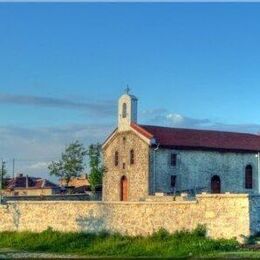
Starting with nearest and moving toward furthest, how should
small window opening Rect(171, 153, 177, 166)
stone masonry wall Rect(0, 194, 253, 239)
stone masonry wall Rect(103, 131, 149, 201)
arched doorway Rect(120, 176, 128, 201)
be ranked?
stone masonry wall Rect(0, 194, 253, 239), stone masonry wall Rect(103, 131, 149, 201), small window opening Rect(171, 153, 177, 166), arched doorway Rect(120, 176, 128, 201)

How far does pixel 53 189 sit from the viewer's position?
75.8 meters

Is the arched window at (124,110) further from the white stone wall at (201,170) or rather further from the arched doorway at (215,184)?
the arched doorway at (215,184)

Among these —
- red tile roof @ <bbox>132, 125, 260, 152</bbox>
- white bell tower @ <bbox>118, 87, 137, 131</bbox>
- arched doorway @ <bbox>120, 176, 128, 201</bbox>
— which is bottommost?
arched doorway @ <bbox>120, 176, 128, 201</bbox>

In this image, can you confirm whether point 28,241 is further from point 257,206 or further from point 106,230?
point 257,206

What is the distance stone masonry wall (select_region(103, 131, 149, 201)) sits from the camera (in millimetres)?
60125

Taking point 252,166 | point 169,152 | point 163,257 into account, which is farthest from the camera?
point 252,166

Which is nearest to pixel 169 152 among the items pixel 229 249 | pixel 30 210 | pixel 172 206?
pixel 30 210

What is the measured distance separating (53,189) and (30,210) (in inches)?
1021

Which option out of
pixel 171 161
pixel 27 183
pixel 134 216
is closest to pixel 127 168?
pixel 171 161

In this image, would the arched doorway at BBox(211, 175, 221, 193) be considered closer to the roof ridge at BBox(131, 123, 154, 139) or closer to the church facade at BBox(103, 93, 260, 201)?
the church facade at BBox(103, 93, 260, 201)

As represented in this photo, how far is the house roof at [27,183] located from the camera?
276ft

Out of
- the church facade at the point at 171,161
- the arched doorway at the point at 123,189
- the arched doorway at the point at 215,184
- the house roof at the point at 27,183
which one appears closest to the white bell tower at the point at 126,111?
the church facade at the point at 171,161

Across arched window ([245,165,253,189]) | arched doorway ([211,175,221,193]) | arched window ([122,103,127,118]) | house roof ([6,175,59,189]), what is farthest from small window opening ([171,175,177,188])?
house roof ([6,175,59,189])

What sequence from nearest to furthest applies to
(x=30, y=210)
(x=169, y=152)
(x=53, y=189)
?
(x=30, y=210)
(x=169, y=152)
(x=53, y=189)
